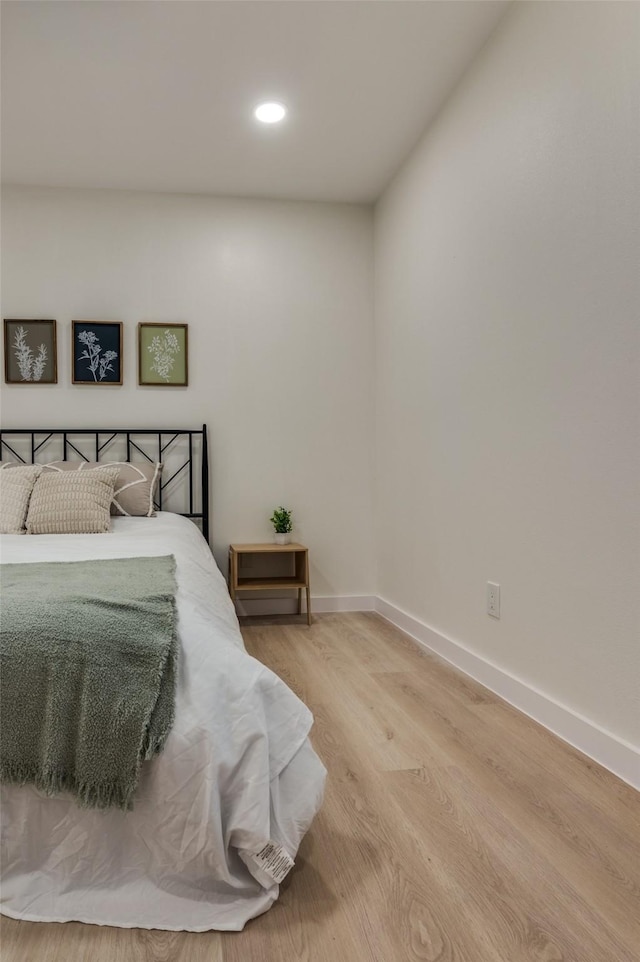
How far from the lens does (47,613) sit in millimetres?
1353

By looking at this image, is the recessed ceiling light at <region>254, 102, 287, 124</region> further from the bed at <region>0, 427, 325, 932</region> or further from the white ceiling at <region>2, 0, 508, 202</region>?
the bed at <region>0, 427, 325, 932</region>

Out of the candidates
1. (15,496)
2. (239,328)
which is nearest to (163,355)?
(239,328)

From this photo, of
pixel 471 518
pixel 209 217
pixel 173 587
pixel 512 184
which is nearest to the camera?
pixel 173 587

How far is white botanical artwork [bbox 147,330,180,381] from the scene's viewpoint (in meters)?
3.80

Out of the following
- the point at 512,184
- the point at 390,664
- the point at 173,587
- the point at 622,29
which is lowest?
the point at 390,664

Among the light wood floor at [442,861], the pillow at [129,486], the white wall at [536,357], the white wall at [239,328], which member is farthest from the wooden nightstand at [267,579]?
the light wood floor at [442,861]

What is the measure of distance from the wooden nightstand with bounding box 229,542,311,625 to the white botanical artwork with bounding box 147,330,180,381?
1.06 metres

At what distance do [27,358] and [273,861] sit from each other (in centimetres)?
316

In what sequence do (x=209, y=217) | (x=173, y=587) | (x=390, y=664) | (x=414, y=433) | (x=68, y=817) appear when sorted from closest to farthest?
(x=68, y=817), (x=173, y=587), (x=390, y=664), (x=414, y=433), (x=209, y=217)

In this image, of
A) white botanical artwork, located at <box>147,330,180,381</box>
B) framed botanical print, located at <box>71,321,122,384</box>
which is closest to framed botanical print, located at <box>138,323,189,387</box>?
white botanical artwork, located at <box>147,330,180,381</box>

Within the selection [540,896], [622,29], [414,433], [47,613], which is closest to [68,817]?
[47,613]

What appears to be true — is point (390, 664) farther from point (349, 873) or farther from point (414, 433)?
point (349, 873)

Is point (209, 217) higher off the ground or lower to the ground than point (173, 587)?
higher

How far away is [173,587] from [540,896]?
102 cm
